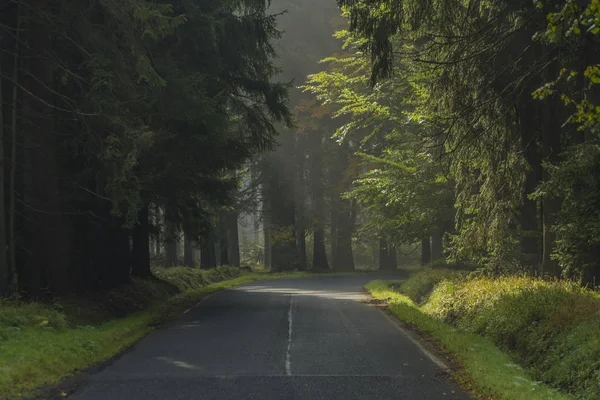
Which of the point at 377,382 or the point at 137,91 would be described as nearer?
the point at 377,382

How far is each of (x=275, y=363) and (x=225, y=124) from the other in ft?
26.6

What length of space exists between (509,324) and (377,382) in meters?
3.61

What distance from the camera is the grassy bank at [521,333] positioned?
758cm

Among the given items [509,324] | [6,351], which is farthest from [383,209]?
[6,351]

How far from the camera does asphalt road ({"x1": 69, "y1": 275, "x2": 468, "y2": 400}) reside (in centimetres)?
764

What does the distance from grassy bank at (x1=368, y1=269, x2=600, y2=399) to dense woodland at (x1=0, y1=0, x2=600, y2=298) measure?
114 centimetres

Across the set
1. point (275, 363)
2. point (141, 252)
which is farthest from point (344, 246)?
point (275, 363)

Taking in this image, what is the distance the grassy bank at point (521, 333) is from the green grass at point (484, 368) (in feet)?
0.04

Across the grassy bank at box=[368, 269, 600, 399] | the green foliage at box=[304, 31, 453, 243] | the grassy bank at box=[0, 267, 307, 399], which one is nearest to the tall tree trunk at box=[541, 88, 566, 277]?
the grassy bank at box=[368, 269, 600, 399]

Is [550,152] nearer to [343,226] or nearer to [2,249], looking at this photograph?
[2,249]

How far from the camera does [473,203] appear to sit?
51.9ft

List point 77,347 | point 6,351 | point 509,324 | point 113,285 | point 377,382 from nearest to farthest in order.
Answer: point 377,382 → point 6,351 → point 77,347 → point 509,324 → point 113,285

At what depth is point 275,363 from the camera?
30.8 feet

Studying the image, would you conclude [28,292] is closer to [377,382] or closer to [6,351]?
[6,351]
